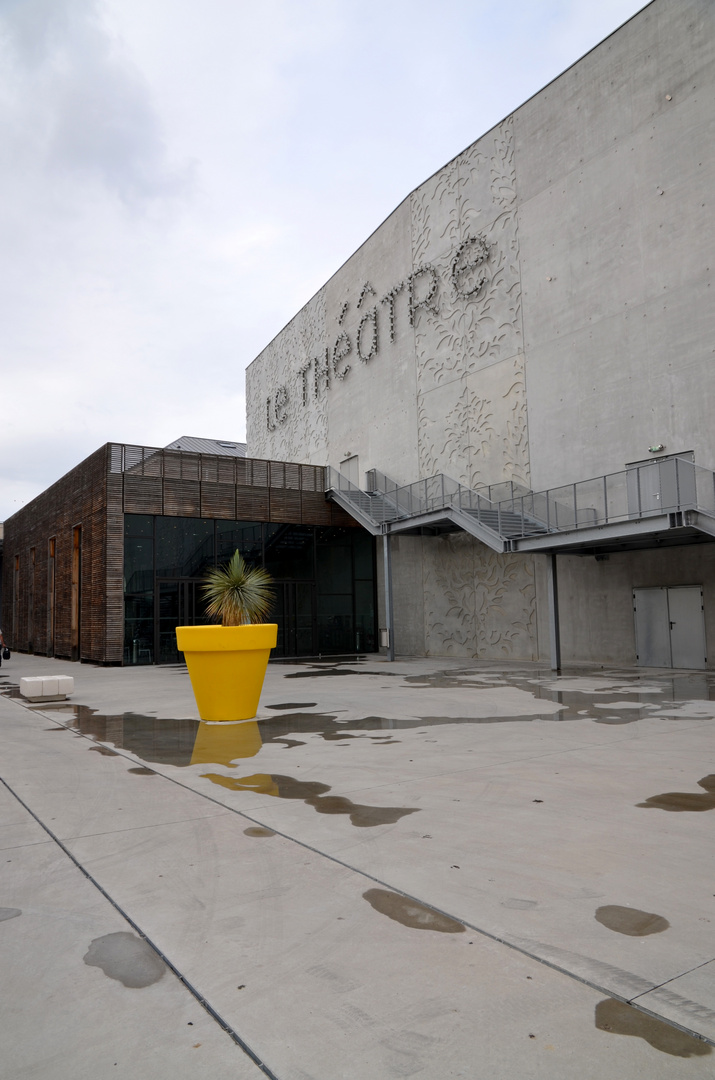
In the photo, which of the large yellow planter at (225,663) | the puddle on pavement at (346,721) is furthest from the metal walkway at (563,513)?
the large yellow planter at (225,663)

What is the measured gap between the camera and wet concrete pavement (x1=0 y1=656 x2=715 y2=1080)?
99.6 inches

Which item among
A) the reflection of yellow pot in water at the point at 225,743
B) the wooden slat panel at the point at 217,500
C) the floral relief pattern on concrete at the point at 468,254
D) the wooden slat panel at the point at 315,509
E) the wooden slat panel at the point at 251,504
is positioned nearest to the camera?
the reflection of yellow pot in water at the point at 225,743

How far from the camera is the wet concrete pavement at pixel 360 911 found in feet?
8.30

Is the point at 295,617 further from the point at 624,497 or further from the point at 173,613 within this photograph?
the point at 624,497

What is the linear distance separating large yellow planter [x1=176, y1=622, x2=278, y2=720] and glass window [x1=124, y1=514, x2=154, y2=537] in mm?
14181

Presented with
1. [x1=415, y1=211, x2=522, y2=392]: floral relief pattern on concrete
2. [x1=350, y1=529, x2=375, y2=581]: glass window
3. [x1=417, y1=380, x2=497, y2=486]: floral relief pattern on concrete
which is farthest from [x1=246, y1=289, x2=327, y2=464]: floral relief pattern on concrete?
[x1=415, y1=211, x2=522, y2=392]: floral relief pattern on concrete

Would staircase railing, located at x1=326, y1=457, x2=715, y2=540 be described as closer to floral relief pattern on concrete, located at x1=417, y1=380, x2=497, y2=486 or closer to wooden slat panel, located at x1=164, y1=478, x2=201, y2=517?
floral relief pattern on concrete, located at x1=417, y1=380, x2=497, y2=486

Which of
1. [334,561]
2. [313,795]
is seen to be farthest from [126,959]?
[334,561]

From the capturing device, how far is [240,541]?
84.0 feet

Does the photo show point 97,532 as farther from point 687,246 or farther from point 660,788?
point 660,788

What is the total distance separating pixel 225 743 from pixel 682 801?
4866 mm

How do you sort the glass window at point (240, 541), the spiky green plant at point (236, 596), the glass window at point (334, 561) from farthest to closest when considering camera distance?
1. the glass window at point (334, 561)
2. the glass window at point (240, 541)
3. the spiky green plant at point (236, 596)

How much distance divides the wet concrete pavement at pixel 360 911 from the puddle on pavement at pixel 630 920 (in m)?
0.01

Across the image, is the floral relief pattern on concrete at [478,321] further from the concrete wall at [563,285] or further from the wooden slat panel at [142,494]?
the wooden slat panel at [142,494]
